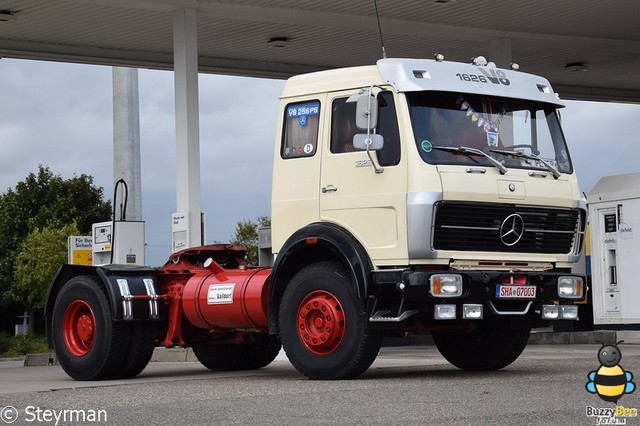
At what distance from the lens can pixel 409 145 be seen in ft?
38.7

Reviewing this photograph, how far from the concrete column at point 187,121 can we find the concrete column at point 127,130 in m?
14.9

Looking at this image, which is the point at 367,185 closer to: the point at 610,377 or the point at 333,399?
the point at 333,399

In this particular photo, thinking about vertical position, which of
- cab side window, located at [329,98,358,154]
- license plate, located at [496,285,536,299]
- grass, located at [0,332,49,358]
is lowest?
grass, located at [0,332,49,358]

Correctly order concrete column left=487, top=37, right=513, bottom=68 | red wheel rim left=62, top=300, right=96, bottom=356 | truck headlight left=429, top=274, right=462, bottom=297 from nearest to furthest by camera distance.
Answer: truck headlight left=429, top=274, right=462, bottom=297 < red wheel rim left=62, top=300, right=96, bottom=356 < concrete column left=487, top=37, right=513, bottom=68

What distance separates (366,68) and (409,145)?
1.07 m

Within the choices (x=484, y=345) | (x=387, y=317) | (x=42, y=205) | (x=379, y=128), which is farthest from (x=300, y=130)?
(x=42, y=205)

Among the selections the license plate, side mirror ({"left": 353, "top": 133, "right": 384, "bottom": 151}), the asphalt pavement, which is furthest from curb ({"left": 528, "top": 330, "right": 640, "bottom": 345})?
side mirror ({"left": 353, "top": 133, "right": 384, "bottom": 151})

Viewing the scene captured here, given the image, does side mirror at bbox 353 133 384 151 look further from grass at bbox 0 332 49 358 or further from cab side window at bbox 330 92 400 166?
grass at bbox 0 332 49 358

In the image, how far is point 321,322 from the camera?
1224 cm

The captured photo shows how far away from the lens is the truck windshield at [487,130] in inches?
472

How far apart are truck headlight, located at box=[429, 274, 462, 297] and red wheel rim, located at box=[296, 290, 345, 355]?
988 millimetres

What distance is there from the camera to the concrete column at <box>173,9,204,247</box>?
2173cm

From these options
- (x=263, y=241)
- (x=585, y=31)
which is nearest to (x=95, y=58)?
(x=263, y=241)

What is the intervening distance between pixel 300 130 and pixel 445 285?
2.34m
